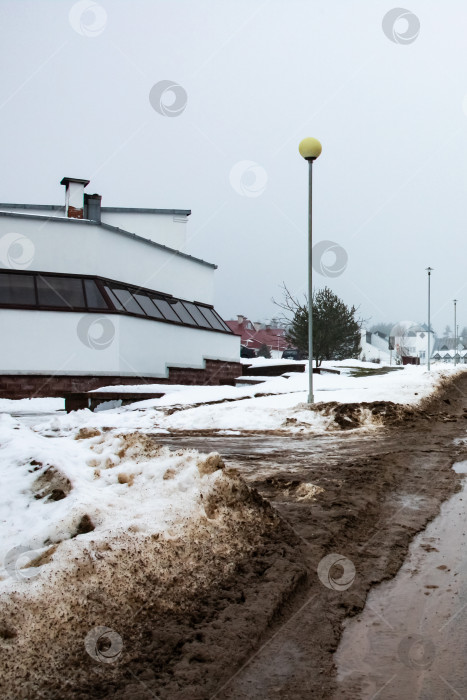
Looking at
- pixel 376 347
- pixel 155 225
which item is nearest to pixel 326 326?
pixel 155 225

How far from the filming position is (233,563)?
393cm

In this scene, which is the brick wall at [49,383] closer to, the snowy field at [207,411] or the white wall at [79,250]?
the snowy field at [207,411]

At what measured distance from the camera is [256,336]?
83312 mm

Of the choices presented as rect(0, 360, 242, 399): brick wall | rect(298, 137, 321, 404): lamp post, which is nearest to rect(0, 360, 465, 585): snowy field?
rect(298, 137, 321, 404): lamp post

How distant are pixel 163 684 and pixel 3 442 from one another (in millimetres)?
4289

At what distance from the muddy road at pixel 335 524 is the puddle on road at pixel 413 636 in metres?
0.01

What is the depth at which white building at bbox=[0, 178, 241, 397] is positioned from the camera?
19.0m

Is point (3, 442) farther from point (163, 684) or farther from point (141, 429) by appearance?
point (141, 429)

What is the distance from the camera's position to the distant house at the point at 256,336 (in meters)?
79.7

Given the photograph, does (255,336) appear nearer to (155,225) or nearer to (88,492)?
(155,225)

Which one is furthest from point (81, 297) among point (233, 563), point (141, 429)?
point (233, 563)

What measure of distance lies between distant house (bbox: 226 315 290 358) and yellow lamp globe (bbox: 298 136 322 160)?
64046 mm

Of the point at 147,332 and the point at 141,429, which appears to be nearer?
the point at 141,429

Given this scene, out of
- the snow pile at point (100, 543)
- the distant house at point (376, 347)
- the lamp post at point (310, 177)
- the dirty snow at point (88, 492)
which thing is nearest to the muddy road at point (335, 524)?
the snow pile at point (100, 543)
